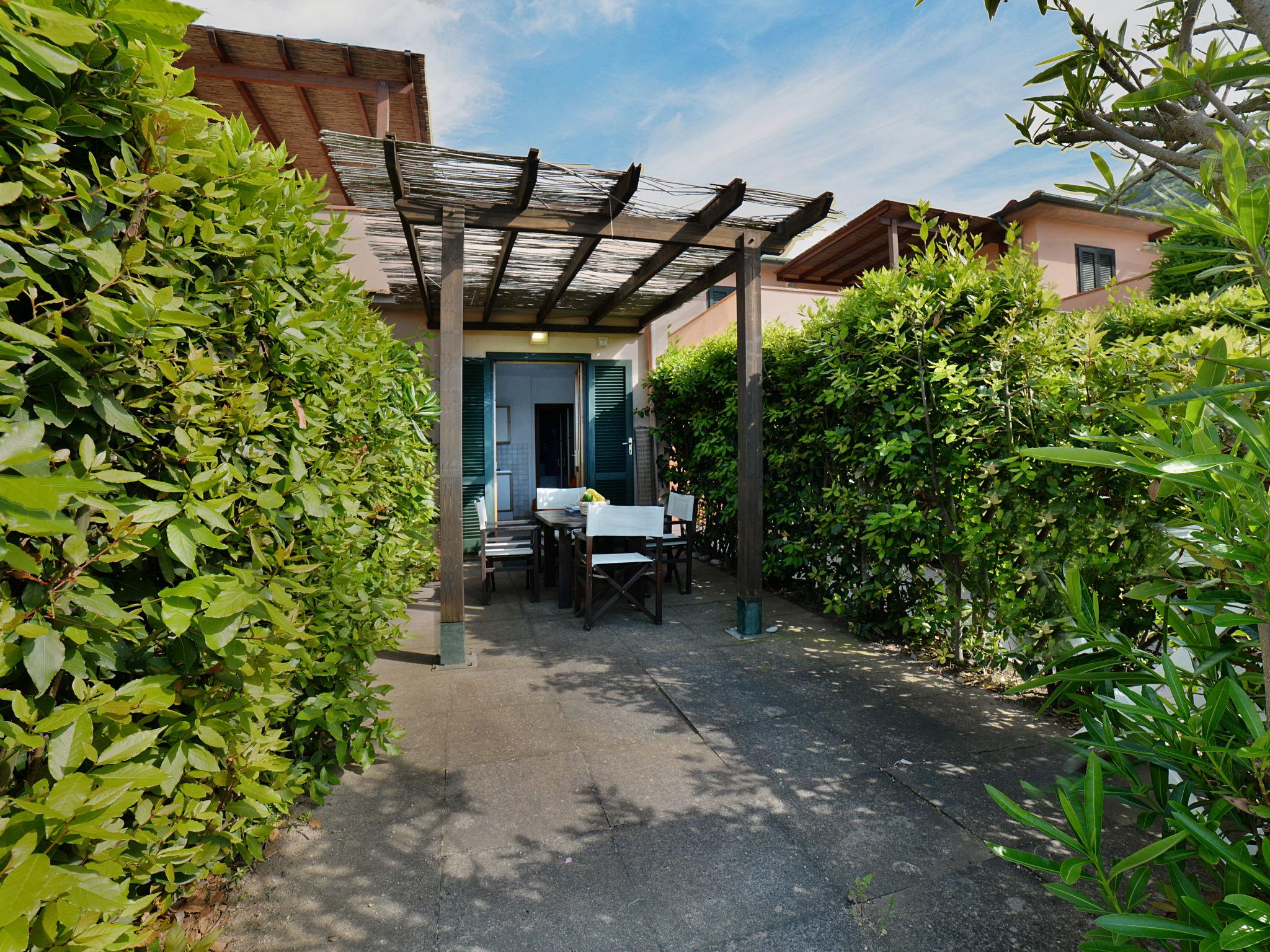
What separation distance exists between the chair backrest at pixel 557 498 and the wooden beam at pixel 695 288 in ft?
7.71

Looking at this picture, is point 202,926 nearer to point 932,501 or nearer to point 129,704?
point 129,704

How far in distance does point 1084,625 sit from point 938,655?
9.10 ft

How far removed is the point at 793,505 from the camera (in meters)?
5.14

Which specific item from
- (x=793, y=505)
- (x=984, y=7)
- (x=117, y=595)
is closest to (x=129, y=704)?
(x=117, y=595)

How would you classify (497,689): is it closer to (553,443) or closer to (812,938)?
(812,938)

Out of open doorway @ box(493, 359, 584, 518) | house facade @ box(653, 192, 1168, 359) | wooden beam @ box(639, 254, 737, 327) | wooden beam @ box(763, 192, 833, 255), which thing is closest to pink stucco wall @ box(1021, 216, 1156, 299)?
house facade @ box(653, 192, 1168, 359)

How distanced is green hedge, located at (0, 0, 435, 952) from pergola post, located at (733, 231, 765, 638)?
10.3 ft

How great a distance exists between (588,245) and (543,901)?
434 centimetres

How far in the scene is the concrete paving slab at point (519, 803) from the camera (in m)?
2.25

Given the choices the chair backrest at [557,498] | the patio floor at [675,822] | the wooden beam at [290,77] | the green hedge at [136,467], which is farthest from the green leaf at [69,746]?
the wooden beam at [290,77]

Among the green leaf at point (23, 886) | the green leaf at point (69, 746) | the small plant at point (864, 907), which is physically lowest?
the small plant at point (864, 907)

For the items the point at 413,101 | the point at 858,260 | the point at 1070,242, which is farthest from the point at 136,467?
the point at 1070,242

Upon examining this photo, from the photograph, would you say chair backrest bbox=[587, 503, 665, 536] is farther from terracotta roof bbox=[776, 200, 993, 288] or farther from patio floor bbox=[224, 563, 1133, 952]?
terracotta roof bbox=[776, 200, 993, 288]

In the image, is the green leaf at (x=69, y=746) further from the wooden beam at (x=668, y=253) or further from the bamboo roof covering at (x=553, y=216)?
the wooden beam at (x=668, y=253)
